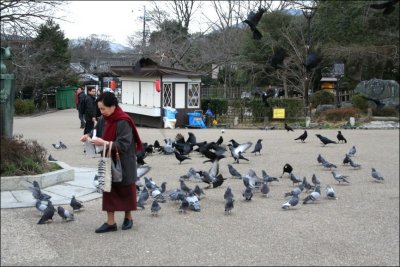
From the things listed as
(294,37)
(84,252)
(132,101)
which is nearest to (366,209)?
(84,252)

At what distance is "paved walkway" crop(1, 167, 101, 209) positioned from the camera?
6.25 metres

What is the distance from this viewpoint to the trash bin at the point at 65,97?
41812 millimetres

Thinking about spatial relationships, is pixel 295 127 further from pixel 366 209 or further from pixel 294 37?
pixel 366 209

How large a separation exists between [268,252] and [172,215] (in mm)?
1995

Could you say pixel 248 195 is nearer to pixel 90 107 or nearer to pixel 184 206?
pixel 184 206

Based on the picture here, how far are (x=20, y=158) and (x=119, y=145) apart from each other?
3.07 metres

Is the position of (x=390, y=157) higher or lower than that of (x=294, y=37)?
lower

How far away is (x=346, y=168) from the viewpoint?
10047 millimetres

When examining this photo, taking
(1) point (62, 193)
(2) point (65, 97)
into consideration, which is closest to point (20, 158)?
(1) point (62, 193)

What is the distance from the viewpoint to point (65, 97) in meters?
42.2

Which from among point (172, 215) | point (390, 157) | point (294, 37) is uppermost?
point (294, 37)

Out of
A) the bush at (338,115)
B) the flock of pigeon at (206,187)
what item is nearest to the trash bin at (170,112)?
the bush at (338,115)

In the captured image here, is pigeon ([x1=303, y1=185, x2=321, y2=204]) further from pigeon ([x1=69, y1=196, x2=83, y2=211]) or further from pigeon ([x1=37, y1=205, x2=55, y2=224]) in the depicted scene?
pigeon ([x1=37, y1=205, x2=55, y2=224])

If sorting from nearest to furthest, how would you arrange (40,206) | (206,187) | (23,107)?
(40,206) < (206,187) < (23,107)
